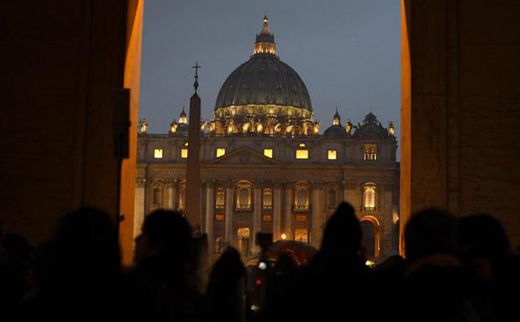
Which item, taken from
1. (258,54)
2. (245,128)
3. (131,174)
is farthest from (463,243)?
(258,54)

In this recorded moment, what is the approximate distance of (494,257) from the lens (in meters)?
5.08

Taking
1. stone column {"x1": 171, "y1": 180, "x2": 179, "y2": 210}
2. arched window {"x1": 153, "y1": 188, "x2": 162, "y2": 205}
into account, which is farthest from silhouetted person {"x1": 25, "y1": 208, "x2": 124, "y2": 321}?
arched window {"x1": 153, "y1": 188, "x2": 162, "y2": 205}

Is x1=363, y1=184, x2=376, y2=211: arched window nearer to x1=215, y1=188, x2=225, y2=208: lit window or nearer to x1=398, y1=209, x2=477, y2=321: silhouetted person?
x1=215, y1=188, x2=225, y2=208: lit window

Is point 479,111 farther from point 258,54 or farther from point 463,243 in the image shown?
point 258,54

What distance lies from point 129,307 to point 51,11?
915cm

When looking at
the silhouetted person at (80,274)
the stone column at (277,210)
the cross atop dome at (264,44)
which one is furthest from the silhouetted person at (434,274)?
the cross atop dome at (264,44)

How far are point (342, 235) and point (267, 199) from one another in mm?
85764

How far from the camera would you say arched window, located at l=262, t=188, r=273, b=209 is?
295 ft

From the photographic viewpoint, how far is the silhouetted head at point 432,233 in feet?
14.3

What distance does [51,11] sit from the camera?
39.5 feet

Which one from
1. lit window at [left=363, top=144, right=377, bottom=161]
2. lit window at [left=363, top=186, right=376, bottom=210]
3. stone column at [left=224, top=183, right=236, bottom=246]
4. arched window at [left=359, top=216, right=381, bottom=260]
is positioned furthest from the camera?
lit window at [left=363, top=144, right=377, bottom=161]

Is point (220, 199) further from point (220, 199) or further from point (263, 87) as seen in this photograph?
point (263, 87)

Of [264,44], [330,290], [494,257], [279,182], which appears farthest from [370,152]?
[330,290]

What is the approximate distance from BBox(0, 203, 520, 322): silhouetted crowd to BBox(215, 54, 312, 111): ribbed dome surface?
106 meters
